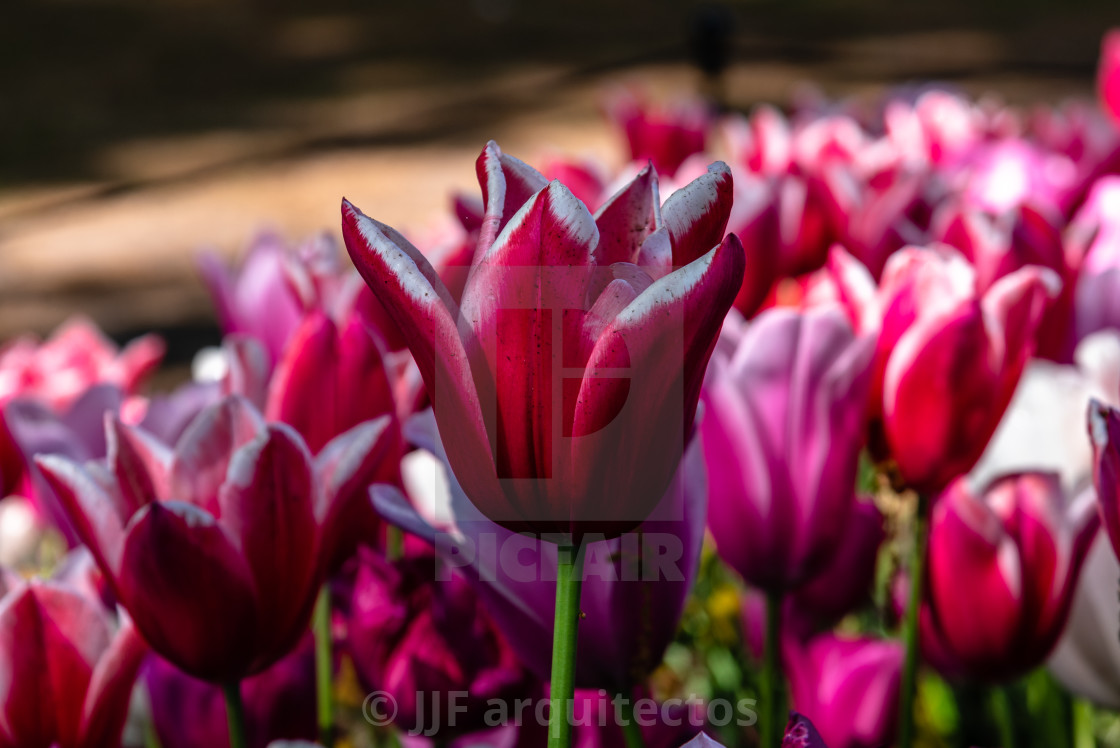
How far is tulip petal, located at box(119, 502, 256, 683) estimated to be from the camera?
1.19 ft

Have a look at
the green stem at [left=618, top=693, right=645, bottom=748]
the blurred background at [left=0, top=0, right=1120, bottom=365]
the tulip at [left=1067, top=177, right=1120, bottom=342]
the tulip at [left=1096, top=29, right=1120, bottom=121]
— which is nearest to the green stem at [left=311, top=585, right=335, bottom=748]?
the green stem at [left=618, top=693, right=645, bottom=748]

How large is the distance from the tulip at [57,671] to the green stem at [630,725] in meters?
0.15

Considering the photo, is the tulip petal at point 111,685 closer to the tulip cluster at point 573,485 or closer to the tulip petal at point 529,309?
the tulip cluster at point 573,485

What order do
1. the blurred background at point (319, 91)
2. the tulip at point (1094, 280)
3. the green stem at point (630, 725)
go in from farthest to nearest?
1. the blurred background at point (319, 91)
2. the tulip at point (1094, 280)
3. the green stem at point (630, 725)

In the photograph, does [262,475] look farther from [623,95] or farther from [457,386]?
[623,95]

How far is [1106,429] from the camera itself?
32 centimetres

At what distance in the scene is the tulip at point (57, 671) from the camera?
15.3 inches

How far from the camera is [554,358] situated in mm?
291

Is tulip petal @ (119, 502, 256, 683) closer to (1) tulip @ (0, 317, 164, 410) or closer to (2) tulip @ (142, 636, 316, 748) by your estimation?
(2) tulip @ (142, 636, 316, 748)

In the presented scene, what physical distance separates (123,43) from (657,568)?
508 centimetres

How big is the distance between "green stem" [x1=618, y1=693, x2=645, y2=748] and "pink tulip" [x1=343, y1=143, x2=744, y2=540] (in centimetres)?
10

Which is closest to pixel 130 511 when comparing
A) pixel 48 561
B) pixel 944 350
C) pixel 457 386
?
pixel 457 386

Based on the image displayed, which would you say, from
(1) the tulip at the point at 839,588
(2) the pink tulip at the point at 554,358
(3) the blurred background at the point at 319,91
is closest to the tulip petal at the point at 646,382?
(2) the pink tulip at the point at 554,358

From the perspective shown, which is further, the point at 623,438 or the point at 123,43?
the point at 123,43
